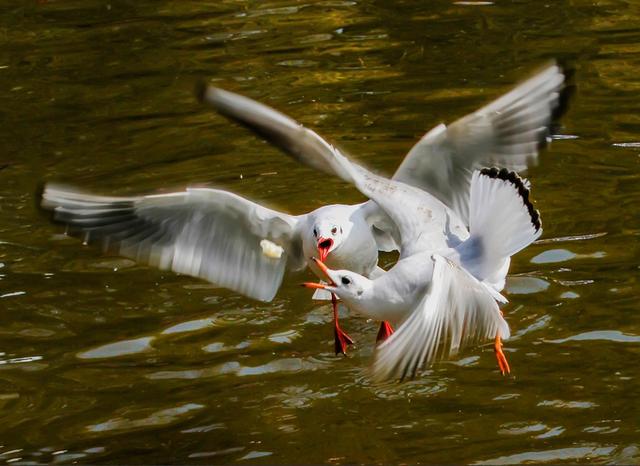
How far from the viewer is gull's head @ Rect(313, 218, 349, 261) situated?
7.49 m

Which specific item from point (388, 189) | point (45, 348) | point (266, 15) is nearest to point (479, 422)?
point (388, 189)

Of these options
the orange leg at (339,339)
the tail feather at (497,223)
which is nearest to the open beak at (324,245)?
the orange leg at (339,339)

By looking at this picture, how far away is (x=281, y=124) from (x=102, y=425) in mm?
1978

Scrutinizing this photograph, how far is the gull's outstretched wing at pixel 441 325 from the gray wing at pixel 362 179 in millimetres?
827

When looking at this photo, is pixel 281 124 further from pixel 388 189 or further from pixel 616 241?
pixel 616 241

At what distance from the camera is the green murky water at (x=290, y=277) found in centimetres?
673

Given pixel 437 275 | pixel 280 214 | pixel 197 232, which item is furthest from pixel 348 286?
pixel 197 232

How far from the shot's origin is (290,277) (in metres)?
8.91

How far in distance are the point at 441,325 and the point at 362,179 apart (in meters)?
1.65

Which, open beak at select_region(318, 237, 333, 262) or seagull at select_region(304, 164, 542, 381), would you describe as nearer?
seagull at select_region(304, 164, 542, 381)

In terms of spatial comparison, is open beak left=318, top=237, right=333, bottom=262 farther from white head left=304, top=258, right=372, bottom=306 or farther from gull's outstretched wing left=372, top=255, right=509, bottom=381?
gull's outstretched wing left=372, top=255, right=509, bottom=381

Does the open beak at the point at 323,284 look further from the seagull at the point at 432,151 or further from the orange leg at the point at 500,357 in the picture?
the orange leg at the point at 500,357

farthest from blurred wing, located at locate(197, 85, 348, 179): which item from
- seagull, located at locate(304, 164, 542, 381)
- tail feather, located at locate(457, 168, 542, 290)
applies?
tail feather, located at locate(457, 168, 542, 290)

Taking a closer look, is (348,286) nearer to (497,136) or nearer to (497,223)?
(497,223)
